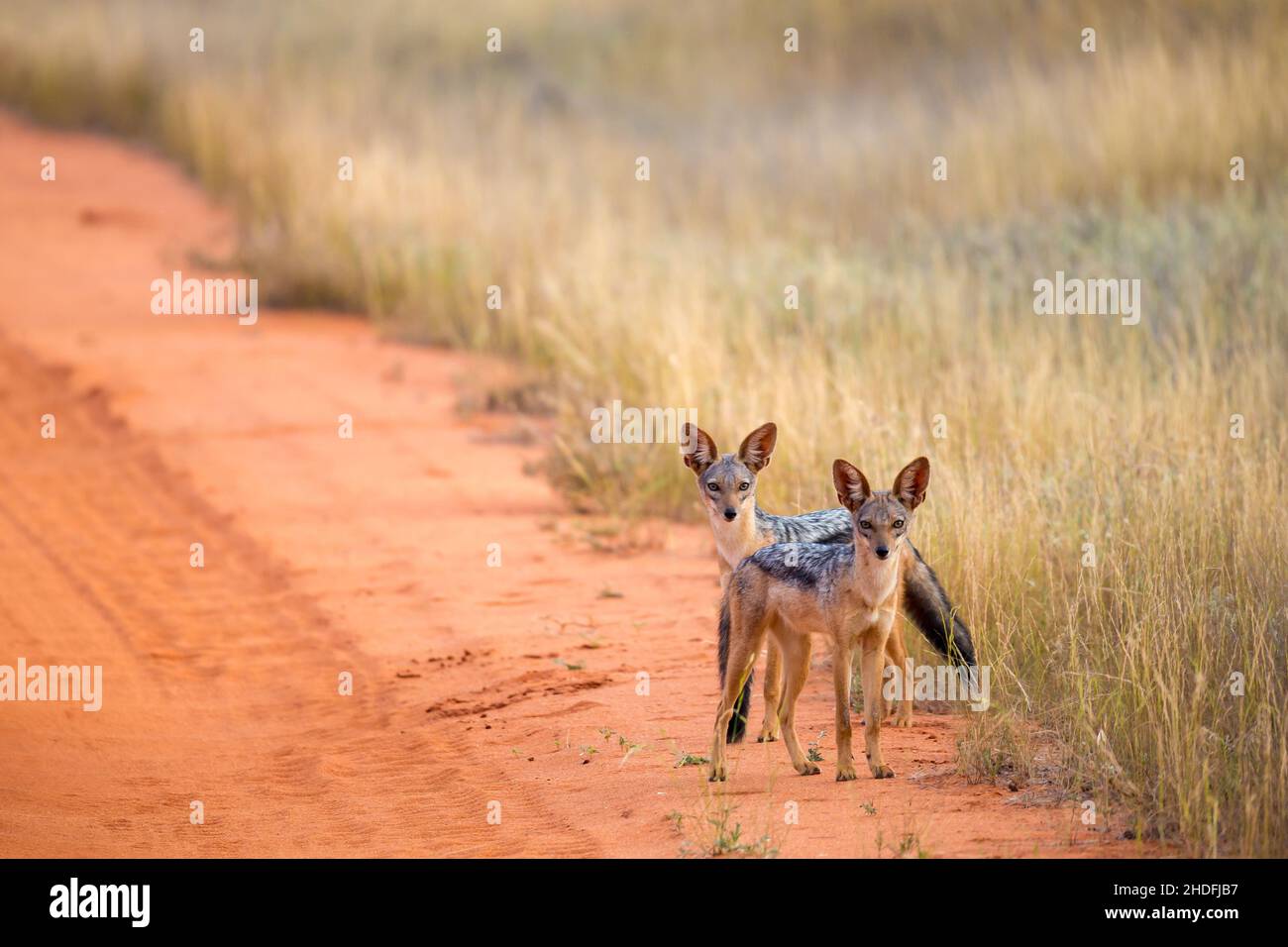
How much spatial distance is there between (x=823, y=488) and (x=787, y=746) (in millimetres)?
3031

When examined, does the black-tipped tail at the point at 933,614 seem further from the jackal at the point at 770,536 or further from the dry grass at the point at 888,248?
the dry grass at the point at 888,248

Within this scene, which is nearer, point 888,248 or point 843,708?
point 843,708

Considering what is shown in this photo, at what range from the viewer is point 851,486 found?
6.51 m

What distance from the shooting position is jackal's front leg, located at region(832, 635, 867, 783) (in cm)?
634

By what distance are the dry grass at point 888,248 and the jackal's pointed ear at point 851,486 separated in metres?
A: 1.16

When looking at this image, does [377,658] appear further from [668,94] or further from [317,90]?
[668,94]

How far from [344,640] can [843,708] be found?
3548 millimetres

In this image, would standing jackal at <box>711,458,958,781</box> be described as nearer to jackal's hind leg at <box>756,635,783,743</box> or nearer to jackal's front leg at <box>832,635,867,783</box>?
jackal's front leg at <box>832,635,867,783</box>

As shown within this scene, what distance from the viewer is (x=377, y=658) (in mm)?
8648
